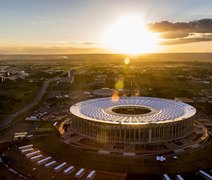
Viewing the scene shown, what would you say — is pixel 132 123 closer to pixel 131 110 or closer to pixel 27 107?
pixel 131 110

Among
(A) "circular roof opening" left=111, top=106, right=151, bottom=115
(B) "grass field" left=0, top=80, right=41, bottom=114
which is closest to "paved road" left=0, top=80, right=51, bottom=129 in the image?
(B) "grass field" left=0, top=80, right=41, bottom=114

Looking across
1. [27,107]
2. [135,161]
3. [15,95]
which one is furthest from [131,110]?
[15,95]

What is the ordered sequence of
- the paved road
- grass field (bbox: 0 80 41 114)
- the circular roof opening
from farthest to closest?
1. grass field (bbox: 0 80 41 114)
2. the paved road
3. the circular roof opening

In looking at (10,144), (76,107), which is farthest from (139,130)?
(10,144)

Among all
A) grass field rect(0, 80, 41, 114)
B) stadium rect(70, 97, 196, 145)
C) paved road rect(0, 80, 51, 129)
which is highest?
stadium rect(70, 97, 196, 145)

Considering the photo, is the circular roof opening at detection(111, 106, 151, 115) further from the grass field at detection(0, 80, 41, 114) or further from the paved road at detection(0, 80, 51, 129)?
the grass field at detection(0, 80, 41, 114)

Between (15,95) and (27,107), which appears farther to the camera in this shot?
(15,95)

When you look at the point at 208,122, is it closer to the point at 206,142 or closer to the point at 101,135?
the point at 206,142
